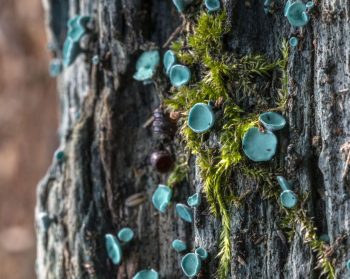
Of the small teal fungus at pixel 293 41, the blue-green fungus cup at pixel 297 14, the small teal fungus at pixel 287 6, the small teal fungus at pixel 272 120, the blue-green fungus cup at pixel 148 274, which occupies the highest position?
the small teal fungus at pixel 287 6

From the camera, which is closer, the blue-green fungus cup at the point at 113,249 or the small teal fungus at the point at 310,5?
the small teal fungus at the point at 310,5

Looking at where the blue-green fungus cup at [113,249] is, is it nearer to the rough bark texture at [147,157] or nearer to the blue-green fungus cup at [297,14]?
the rough bark texture at [147,157]

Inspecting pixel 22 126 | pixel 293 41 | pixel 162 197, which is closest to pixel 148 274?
pixel 162 197

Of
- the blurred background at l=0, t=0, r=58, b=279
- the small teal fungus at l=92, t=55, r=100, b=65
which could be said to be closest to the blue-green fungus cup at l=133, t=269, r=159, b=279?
the small teal fungus at l=92, t=55, r=100, b=65

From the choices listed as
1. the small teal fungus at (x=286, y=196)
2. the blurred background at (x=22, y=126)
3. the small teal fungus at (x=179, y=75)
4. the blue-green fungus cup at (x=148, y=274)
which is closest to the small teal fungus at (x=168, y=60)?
the small teal fungus at (x=179, y=75)

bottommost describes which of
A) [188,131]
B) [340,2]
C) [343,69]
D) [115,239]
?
[115,239]

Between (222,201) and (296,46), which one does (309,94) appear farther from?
(222,201)

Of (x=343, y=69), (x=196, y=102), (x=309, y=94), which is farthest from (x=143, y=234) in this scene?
(x=343, y=69)
